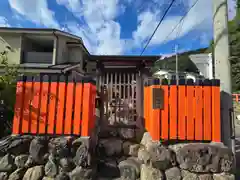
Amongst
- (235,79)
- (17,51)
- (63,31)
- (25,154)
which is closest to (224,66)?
(25,154)

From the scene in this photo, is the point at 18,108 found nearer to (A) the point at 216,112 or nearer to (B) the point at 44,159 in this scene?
(B) the point at 44,159

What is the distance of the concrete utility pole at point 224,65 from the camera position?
10.7 feet

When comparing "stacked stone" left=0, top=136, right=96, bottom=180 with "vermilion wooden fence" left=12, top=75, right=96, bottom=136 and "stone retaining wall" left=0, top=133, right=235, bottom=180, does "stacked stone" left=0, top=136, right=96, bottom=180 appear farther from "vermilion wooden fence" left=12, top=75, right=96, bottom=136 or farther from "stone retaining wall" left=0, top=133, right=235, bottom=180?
"vermilion wooden fence" left=12, top=75, right=96, bottom=136

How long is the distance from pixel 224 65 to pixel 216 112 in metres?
1.11

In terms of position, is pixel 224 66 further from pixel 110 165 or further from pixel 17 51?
pixel 17 51

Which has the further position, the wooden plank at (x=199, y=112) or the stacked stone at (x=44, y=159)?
the wooden plank at (x=199, y=112)

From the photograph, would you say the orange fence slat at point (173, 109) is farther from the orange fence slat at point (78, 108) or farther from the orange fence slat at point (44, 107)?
the orange fence slat at point (44, 107)

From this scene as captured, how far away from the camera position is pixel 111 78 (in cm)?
513

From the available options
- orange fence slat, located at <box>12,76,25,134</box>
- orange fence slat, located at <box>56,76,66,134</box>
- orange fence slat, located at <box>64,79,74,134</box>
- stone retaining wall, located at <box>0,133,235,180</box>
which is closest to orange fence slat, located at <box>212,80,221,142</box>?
stone retaining wall, located at <box>0,133,235,180</box>

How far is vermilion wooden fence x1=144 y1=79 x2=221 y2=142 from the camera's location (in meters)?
3.06

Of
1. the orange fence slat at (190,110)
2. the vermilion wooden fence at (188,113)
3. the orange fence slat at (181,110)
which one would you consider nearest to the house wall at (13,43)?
the vermilion wooden fence at (188,113)

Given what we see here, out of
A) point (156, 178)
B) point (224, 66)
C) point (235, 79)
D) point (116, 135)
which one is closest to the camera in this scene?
point (156, 178)

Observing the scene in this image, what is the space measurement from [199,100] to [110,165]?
7.49 ft

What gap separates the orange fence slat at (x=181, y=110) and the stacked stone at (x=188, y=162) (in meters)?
0.23
